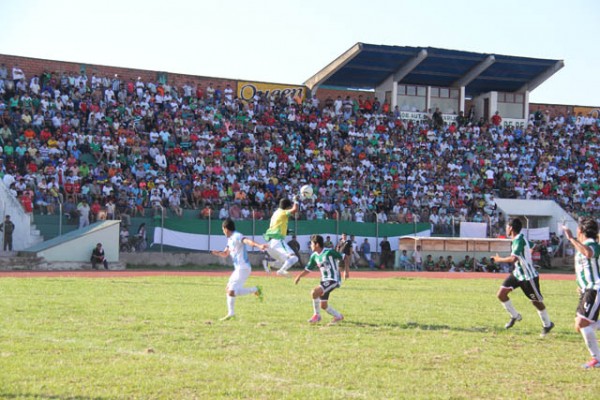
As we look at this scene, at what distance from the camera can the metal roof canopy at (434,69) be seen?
45.8m

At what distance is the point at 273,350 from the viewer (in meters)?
9.91

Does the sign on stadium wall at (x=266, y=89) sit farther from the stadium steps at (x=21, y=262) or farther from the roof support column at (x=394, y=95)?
the stadium steps at (x=21, y=262)

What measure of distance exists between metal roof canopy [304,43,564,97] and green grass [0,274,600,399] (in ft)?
99.7

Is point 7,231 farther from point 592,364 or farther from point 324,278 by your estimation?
point 592,364

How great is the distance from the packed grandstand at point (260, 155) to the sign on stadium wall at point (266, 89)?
0.31 m

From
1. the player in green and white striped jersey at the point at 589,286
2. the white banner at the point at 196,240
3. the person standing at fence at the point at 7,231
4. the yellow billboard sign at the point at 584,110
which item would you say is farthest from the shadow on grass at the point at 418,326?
the yellow billboard sign at the point at 584,110

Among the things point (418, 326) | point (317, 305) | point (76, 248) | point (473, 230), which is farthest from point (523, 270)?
point (473, 230)

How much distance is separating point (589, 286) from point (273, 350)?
4.12 metres

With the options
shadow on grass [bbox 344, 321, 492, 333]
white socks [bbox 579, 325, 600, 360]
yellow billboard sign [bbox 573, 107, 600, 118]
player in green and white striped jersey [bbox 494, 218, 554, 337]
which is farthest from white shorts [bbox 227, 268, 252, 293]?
yellow billboard sign [bbox 573, 107, 600, 118]

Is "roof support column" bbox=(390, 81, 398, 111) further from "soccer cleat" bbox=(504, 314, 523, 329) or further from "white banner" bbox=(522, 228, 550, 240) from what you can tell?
"soccer cleat" bbox=(504, 314, 523, 329)

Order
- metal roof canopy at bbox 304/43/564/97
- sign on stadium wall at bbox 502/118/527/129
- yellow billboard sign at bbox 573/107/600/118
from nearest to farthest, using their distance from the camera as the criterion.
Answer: metal roof canopy at bbox 304/43/564/97 → sign on stadium wall at bbox 502/118/527/129 → yellow billboard sign at bbox 573/107/600/118

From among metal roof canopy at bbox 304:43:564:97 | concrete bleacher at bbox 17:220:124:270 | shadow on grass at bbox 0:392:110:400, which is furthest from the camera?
metal roof canopy at bbox 304:43:564:97

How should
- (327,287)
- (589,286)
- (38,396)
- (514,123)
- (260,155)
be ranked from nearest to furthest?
(38,396), (589,286), (327,287), (260,155), (514,123)

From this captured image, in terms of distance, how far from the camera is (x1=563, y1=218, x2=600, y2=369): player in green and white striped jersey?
373 inches
